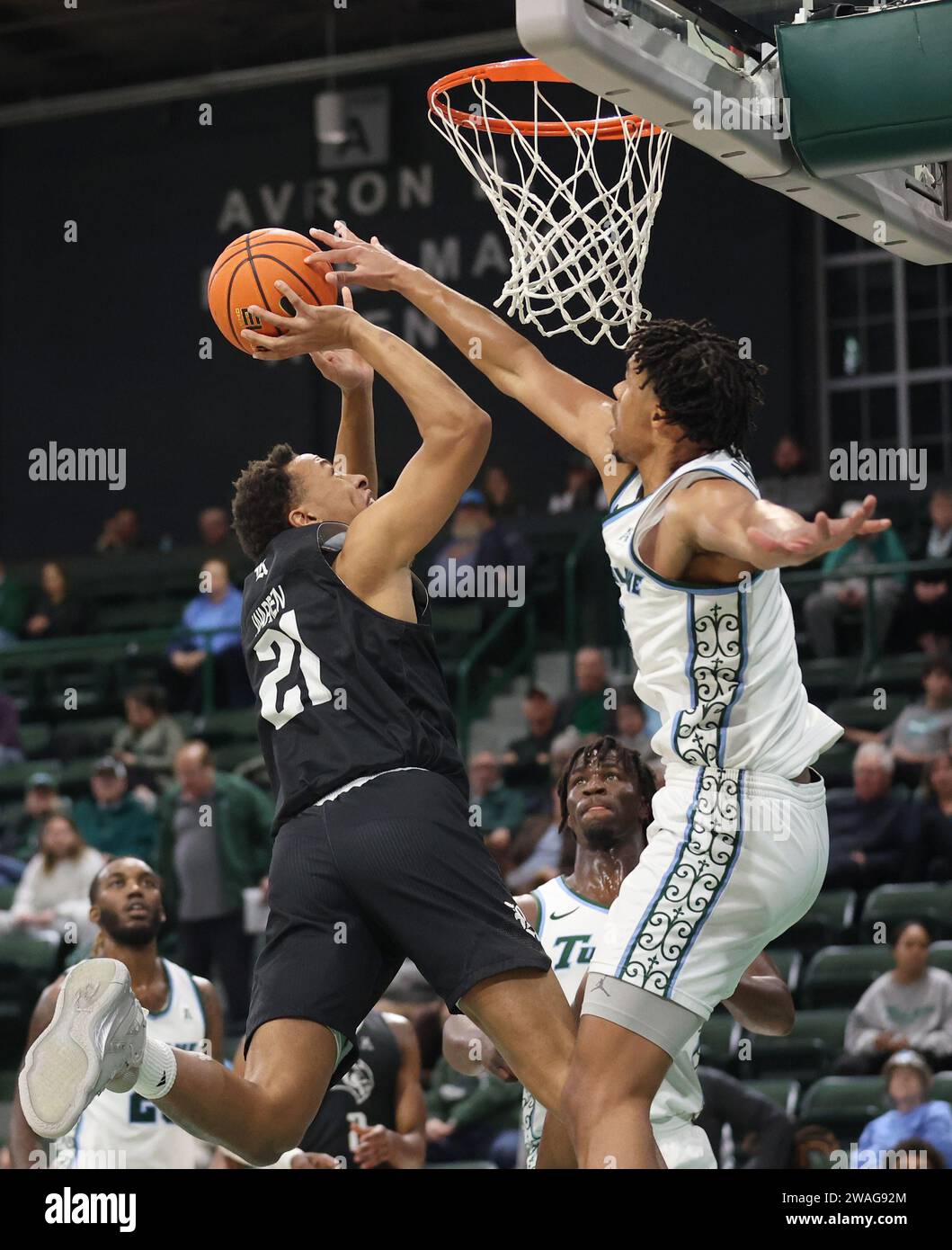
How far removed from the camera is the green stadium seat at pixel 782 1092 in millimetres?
9656

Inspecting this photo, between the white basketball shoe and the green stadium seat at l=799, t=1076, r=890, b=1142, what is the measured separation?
17.7 feet

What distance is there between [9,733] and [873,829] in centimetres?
663

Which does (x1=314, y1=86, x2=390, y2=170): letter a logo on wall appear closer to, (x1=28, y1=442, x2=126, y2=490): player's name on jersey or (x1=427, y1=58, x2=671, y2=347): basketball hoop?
(x1=28, y1=442, x2=126, y2=490): player's name on jersey

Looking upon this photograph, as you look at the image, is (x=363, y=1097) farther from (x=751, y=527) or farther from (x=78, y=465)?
(x=78, y=465)

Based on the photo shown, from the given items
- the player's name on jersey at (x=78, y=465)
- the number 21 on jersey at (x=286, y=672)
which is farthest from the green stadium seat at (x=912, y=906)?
the player's name on jersey at (x=78, y=465)

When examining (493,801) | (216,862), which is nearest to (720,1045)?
(493,801)

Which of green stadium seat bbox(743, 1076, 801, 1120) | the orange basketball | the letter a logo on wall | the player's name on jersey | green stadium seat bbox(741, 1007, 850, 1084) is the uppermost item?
the letter a logo on wall

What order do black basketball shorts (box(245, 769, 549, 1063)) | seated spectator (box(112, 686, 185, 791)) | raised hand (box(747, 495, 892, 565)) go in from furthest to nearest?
seated spectator (box(112, 686, 185, 791)) → black basketball shorts (box(245, 769, 549, 1063)) → raised hand (box(747, 495, 892, 565))

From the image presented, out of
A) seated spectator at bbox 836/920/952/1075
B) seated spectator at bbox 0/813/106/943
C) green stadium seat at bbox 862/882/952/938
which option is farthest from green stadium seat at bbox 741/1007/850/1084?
seated spectator at bbox 0/813/106/943

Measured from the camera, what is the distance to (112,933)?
7625mm

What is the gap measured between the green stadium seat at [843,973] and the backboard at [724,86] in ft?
16.9

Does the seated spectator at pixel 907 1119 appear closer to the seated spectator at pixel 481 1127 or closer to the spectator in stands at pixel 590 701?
the seated spectator at pixel 481 1127

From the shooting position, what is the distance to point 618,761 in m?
5.90

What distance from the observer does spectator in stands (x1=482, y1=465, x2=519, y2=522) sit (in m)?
14.9
